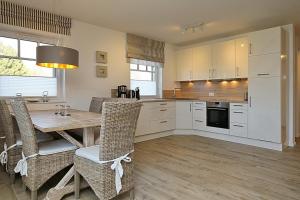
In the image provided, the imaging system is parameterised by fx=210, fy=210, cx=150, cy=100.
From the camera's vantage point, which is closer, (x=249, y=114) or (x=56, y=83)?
(x=56, y=83)

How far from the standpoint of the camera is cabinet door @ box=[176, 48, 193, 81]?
531 cm

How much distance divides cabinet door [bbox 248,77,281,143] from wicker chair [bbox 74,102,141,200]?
2.92m

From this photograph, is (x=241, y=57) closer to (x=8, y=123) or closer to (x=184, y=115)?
(x=184, y=115)

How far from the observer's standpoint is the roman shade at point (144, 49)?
15.0 feet

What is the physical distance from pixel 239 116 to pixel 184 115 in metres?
1.30

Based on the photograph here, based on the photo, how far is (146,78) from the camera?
5.22 meters

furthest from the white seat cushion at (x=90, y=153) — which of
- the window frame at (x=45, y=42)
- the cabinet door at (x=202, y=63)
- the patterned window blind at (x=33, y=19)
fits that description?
the cabinet door at (x=202, y=63)

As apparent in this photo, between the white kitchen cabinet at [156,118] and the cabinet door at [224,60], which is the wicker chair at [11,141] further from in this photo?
the cabinet door at [224,60]

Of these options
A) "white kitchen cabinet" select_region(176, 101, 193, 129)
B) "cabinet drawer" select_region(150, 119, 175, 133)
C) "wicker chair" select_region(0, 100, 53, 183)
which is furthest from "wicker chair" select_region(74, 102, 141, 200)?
"white kitchen cabinet" select_region(176, 101, 193, 129)

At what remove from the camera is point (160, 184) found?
2.36m

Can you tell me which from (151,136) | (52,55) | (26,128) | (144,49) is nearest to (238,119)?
(151,136)

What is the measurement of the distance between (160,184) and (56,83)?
2.48 metres

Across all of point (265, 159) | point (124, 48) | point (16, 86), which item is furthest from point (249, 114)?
point (16, 86)

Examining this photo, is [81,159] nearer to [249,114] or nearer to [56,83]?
[56,83]
